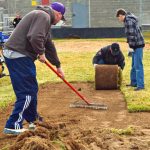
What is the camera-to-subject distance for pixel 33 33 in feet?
21.1

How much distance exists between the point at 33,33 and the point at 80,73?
7574mm

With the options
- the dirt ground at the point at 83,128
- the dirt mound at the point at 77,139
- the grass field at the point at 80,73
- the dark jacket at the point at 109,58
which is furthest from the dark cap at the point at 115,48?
the dirt mound at the point at 77,139

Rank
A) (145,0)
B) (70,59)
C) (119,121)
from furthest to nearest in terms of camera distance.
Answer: (145,0), (70,59), (119,121)

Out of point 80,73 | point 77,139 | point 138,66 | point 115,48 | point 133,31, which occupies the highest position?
point 133,31

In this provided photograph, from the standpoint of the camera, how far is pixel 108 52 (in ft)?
37.0

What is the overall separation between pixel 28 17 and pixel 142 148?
2.23 metres

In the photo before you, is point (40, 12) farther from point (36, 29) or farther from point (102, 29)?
point (102, 29)

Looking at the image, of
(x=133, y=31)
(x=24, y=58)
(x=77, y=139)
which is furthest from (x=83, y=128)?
(x=133, y=31)

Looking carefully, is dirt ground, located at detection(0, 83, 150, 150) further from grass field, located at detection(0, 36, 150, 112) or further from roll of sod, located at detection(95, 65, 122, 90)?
roll of sod, located at detection(95, 65, 122, 90)

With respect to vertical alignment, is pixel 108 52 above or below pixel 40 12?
below

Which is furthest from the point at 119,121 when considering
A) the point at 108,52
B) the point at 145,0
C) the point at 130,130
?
the point at 145,0

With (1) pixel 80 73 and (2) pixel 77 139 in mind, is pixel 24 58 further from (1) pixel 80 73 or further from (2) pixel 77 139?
(1) pixel 80 73

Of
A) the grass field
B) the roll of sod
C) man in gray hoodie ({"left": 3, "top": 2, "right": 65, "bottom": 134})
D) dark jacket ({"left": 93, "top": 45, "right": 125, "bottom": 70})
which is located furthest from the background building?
man in gray hoodie ({"left": 3, "top": 2, "right": 65, "bottom": 134})

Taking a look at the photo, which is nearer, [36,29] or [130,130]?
[36,29]
